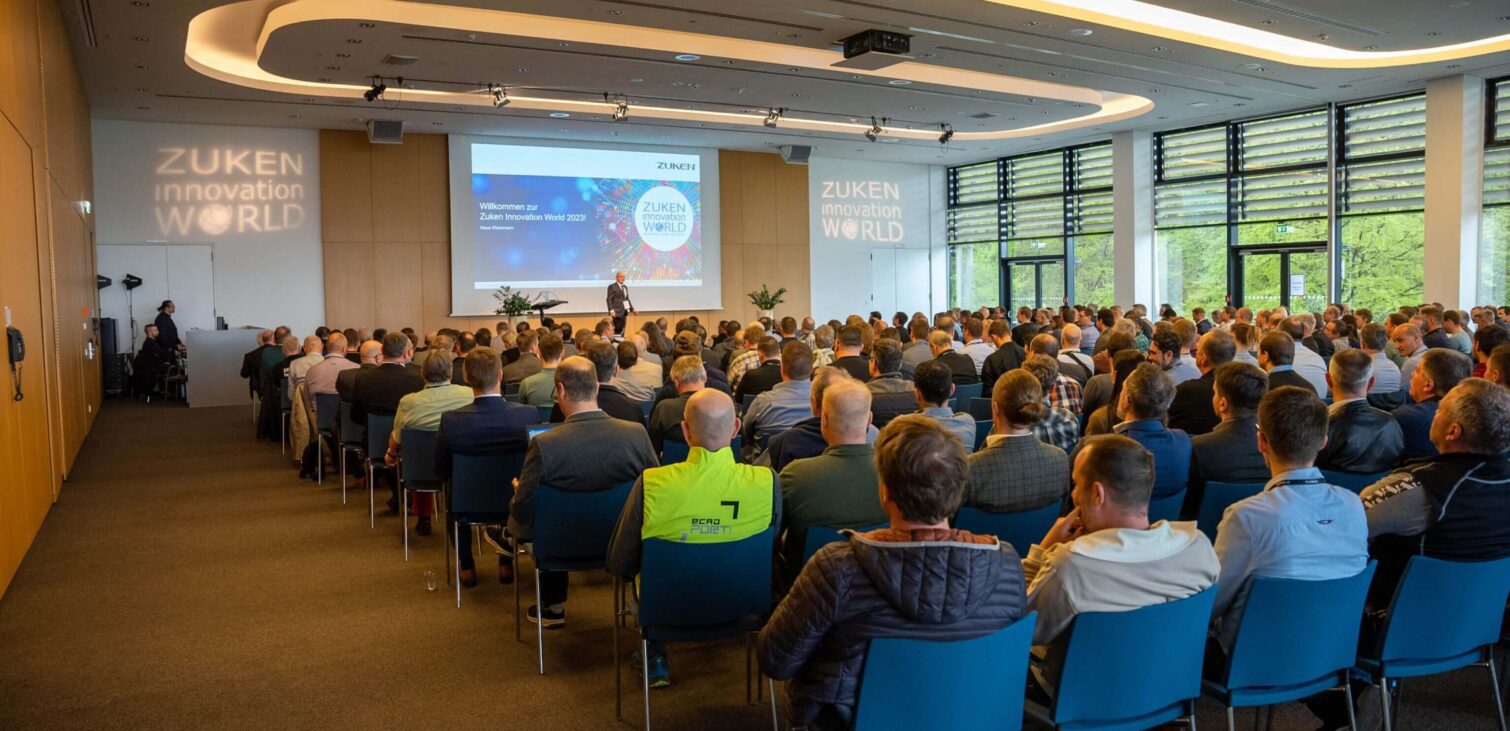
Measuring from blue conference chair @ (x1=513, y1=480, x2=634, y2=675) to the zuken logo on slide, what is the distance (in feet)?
47.2

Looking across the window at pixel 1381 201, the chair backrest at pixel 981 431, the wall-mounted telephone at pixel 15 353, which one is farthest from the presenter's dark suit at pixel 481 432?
the window at pixel 1381 201

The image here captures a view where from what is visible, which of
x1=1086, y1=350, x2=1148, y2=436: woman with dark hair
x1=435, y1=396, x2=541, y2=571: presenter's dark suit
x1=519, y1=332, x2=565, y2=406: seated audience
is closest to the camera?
x1=1086, y1=350, x2=1148, y2=436: woman with dark hair

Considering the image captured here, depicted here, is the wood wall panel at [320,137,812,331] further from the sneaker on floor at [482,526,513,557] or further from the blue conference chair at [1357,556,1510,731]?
the blue conference chair at [1357,556,1510,731]

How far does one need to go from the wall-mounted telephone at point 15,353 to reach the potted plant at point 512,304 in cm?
1025

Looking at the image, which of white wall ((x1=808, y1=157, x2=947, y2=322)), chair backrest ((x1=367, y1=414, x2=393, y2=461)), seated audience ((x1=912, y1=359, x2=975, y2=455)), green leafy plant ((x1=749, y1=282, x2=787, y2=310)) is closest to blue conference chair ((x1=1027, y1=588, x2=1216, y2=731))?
seated audience ((x1=912, y1=359, x2=975, y2=455))

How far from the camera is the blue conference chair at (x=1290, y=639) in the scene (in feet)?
8.94

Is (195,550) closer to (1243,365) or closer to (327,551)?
(327,551)

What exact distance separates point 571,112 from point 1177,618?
13.6 m

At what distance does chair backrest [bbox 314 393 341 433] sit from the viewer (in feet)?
26.7

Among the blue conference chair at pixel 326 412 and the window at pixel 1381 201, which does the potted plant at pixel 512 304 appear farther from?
the window at pixel 1381 201

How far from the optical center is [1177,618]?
255cm

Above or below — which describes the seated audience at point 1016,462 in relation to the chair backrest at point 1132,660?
above

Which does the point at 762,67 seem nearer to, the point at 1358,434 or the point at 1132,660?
the point at 1358,434

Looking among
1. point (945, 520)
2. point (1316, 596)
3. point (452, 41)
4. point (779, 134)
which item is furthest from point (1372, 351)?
point (779, 134)
